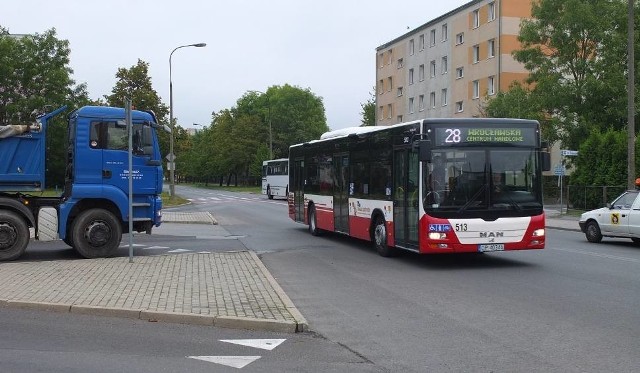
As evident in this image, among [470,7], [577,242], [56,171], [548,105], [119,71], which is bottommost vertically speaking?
[577,242]

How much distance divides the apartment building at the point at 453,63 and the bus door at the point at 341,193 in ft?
116

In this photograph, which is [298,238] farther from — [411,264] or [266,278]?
[266,278]

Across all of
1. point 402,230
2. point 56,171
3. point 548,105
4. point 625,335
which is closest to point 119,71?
point 548,105

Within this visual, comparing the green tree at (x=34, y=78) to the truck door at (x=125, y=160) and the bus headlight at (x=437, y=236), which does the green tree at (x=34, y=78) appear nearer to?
the truck door at (x=125, y=160)

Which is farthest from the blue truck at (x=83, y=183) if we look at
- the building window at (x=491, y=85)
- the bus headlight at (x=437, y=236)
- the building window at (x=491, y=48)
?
the building window at (x=491, y=48)

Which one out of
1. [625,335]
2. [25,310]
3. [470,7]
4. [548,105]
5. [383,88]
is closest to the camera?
[625,335]

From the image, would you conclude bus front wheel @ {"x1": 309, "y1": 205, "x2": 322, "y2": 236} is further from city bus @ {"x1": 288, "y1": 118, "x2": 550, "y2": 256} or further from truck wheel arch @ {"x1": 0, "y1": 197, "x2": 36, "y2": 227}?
truck wheel arch @ {"x1": 0, "y1": 197, "x2": 36, "y2": 227}

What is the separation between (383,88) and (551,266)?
64287mm

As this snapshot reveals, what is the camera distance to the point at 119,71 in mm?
48781

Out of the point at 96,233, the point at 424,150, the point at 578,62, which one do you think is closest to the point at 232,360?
the point at 424,150

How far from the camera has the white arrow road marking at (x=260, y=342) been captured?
22.5ft

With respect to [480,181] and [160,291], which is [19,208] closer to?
[160,291]

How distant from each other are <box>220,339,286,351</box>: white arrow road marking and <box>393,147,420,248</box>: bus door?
6.29 metres

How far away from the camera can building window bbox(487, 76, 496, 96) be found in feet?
184
